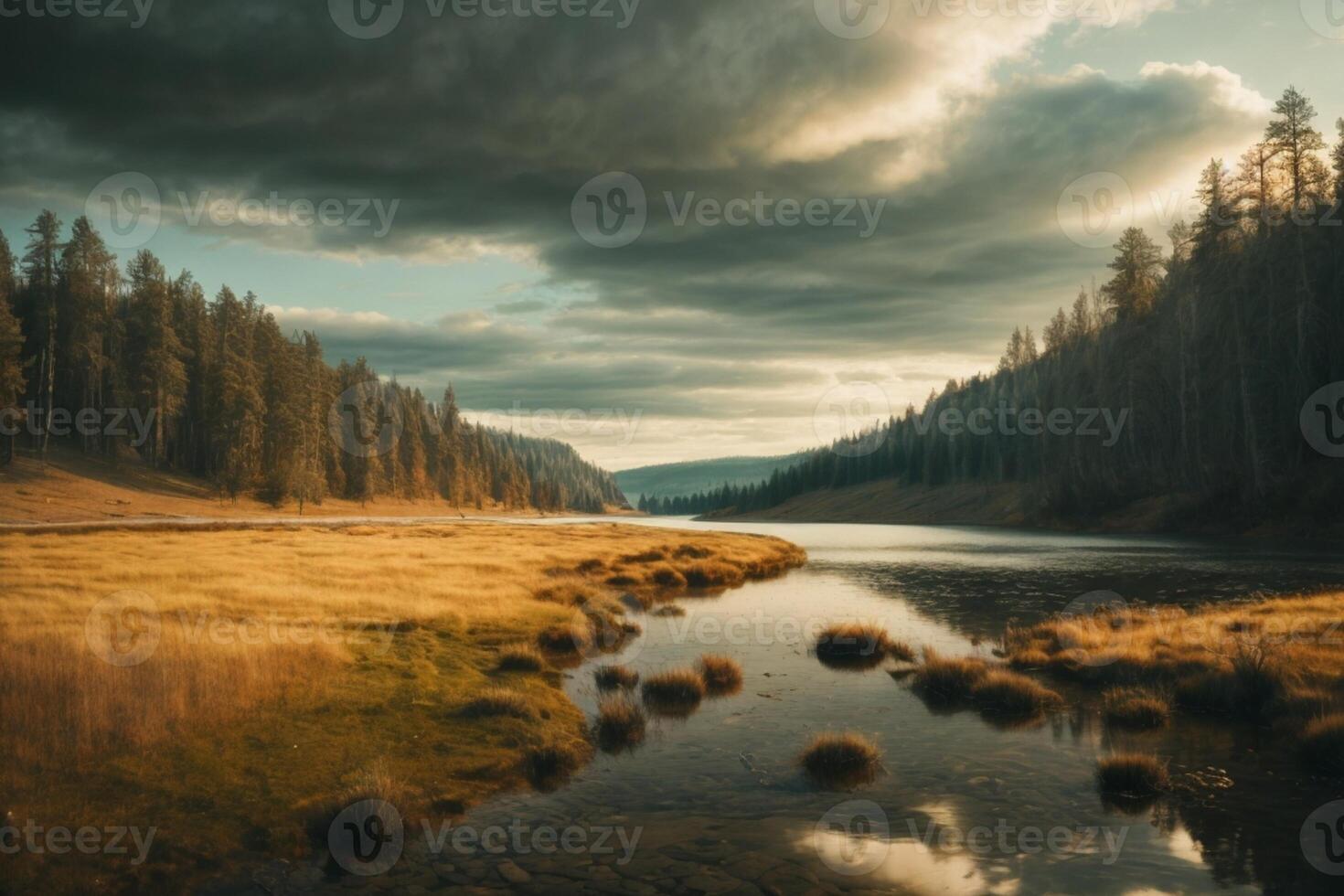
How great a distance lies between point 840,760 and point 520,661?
396 inches

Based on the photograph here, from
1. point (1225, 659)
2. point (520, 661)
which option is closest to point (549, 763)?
point (520, 661)

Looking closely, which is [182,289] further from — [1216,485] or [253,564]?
[1216,485]

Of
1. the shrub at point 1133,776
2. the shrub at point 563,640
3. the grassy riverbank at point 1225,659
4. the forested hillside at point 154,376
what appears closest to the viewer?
the shrub at point 1133,776

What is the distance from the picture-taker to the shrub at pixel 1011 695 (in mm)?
16719

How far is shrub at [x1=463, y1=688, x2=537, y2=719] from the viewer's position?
15.4 m

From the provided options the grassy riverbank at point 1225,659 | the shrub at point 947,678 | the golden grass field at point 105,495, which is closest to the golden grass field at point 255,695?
the shrub at point 947,678

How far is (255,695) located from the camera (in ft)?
47.0

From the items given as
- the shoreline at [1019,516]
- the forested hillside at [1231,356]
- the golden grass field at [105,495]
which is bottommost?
the shoreline at [1019,516]

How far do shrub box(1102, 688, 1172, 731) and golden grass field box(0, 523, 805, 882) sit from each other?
36.3ft

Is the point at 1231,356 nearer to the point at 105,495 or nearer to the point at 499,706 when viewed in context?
the point at 499,706

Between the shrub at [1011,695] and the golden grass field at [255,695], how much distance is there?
964 centimetres

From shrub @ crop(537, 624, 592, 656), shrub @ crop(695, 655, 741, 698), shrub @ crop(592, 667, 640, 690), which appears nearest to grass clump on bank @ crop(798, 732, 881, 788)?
shrub @ crop(695, 655, 741, 698)

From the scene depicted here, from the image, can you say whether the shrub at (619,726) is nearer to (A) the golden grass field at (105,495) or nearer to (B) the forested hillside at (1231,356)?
(A) the golden grass field at (105,495)

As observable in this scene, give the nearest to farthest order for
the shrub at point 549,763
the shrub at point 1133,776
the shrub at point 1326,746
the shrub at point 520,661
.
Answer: the shrub at point 1133,776 → the shrub at point 1326,746 → the shrub at point 549,763 → the shrub at point 520,661
